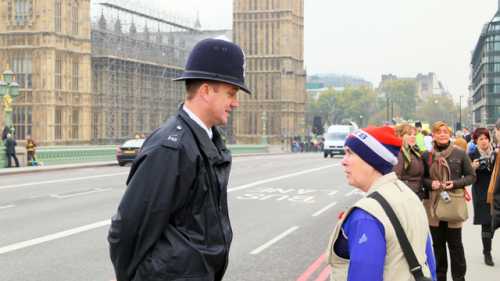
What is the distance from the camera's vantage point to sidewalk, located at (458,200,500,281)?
8844mm

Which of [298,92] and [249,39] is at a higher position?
[249,39]

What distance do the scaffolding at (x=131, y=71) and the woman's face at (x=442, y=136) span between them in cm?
5438

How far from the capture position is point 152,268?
315cm

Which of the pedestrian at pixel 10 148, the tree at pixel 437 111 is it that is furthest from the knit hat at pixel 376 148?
the tree at pixel 437 111

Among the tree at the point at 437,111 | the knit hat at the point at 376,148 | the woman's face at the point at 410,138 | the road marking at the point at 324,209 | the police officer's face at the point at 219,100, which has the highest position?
the tree at the point at 437,111

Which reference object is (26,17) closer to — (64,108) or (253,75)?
(64,108)

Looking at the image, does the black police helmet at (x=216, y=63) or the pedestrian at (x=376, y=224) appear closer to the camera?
the pedestrian at (x=376, y=224)

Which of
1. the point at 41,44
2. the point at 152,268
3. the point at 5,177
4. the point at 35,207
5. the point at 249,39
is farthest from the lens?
the point at 249,39

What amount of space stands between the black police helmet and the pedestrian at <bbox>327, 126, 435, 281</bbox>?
70 cm

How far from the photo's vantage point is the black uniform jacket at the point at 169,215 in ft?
10.3

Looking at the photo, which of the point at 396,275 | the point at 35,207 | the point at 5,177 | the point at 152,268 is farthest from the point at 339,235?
the point at 5,177

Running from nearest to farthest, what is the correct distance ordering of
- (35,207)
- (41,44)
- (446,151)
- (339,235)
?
(339,235) → (446,151) → (35,207) → (41,44)

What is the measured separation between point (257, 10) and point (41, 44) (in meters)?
38.2

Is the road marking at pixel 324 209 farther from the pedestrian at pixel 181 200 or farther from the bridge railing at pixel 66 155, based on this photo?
the bridge railing at pixel 66 155
